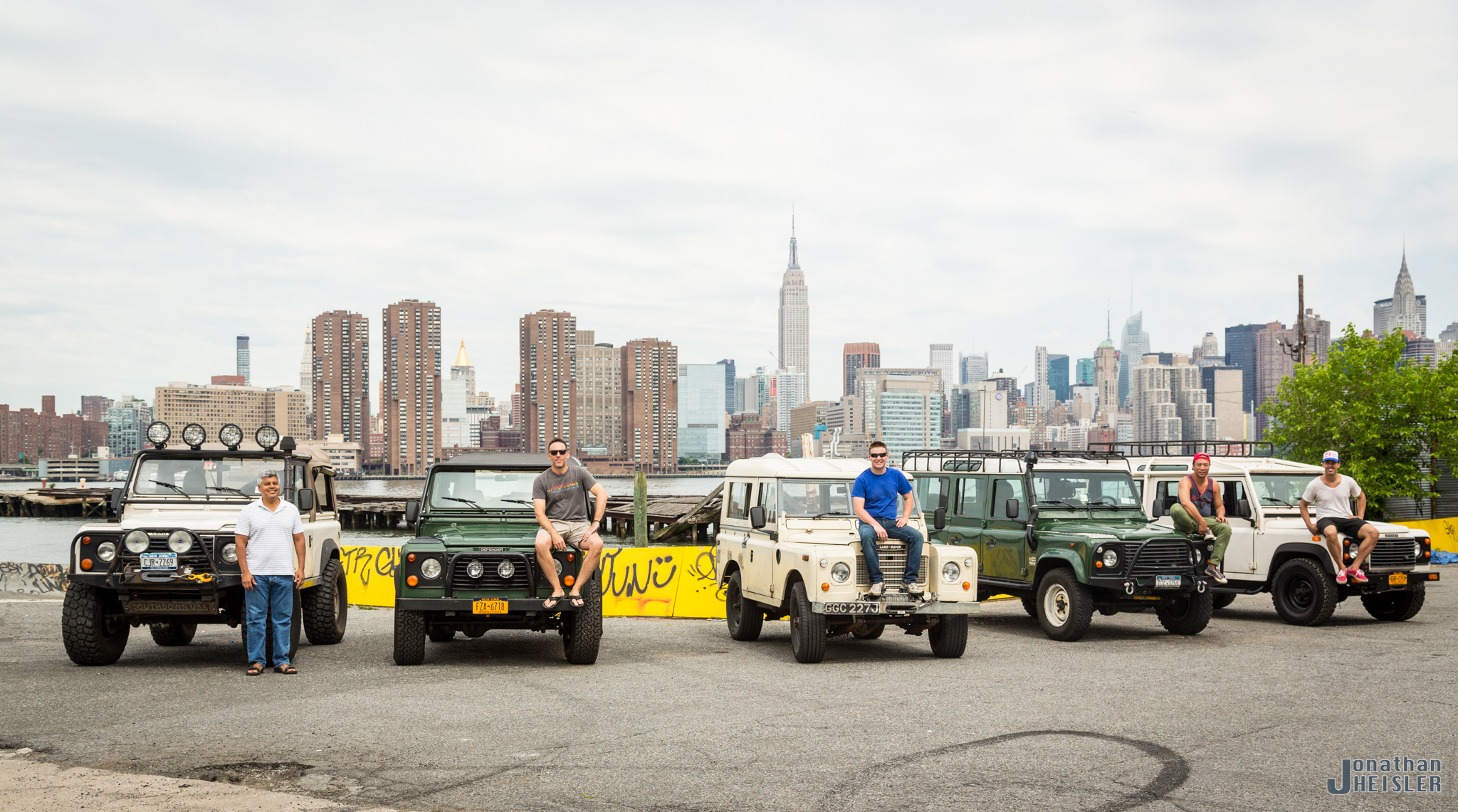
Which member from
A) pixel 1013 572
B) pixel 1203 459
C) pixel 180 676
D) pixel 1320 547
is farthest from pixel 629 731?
pixel 1320 547

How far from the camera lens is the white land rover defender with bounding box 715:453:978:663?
11508 mm

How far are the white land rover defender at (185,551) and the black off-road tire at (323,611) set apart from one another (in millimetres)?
12

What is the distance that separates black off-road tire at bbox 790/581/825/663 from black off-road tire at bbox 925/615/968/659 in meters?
1.35

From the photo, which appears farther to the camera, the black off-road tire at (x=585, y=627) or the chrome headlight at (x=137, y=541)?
the black off-road tire at (x=585, y=627)

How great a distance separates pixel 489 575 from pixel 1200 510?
944cm

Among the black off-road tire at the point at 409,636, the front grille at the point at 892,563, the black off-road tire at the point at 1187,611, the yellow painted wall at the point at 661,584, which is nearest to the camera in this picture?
the black off-road tire at the point at 409,636

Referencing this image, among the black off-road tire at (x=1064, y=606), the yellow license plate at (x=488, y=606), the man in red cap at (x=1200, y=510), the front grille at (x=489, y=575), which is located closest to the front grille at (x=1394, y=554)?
the man in red cap at (x=1200, y=510)

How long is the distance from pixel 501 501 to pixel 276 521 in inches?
102

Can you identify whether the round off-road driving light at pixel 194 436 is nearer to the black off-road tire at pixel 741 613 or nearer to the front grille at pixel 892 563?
the black off-road tire at pixel 741 613

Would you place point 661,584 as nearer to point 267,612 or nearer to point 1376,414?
point 267,612

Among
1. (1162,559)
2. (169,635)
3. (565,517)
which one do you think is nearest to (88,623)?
(169,635)

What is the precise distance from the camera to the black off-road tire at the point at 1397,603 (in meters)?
15.2

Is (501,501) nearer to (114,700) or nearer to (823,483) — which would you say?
(823,483)

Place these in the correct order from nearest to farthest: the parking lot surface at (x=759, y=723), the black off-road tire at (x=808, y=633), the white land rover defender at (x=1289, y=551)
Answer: the parking lot surface at (x=759, y=723)
the black off-road tire at (x=808, y=633)
the white land rover defender at (x=1289, y=551)
